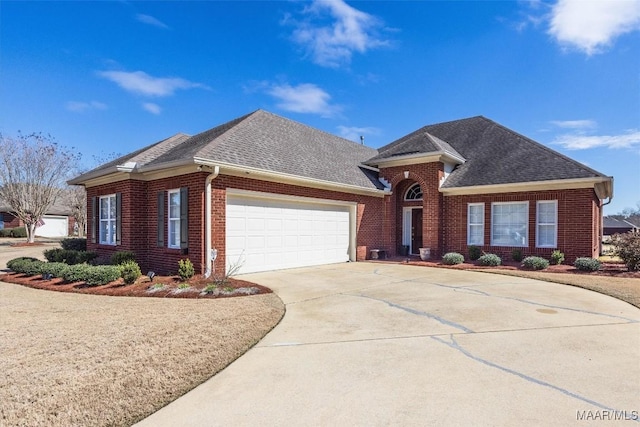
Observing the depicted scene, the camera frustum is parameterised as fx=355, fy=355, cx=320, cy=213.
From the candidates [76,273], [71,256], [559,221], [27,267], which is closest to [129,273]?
[76,273]

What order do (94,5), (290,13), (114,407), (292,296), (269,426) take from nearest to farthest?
(269,426) → (114,407) → (292,296) → (94,5) → (290,13)

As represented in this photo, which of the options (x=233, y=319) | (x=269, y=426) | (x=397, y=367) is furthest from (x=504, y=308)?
(x=269, y=426)

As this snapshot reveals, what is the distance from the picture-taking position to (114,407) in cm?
341

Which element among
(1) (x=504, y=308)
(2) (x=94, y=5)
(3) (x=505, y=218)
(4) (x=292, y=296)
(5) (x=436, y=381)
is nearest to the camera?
(5) (x=436, y=381)

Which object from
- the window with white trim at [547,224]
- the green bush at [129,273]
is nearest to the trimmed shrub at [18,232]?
the green bush at [129,273]

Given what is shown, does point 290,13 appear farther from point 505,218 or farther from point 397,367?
point 397,367

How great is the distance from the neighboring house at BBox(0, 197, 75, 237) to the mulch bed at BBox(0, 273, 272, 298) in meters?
36.3

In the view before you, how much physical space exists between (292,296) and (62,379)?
5.01 meters

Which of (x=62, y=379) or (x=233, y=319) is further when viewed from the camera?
(x=233, y=319)

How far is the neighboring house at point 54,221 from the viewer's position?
4024cm

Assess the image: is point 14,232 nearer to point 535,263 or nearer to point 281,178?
point 281,178

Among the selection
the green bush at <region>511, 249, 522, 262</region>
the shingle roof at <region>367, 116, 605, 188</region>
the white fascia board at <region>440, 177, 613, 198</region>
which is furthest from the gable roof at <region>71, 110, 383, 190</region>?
the green bush at <region>511, 249, 522, 262</region>

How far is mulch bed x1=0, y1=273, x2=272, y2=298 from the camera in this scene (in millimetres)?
8328

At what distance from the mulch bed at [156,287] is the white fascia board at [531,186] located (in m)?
10.4
